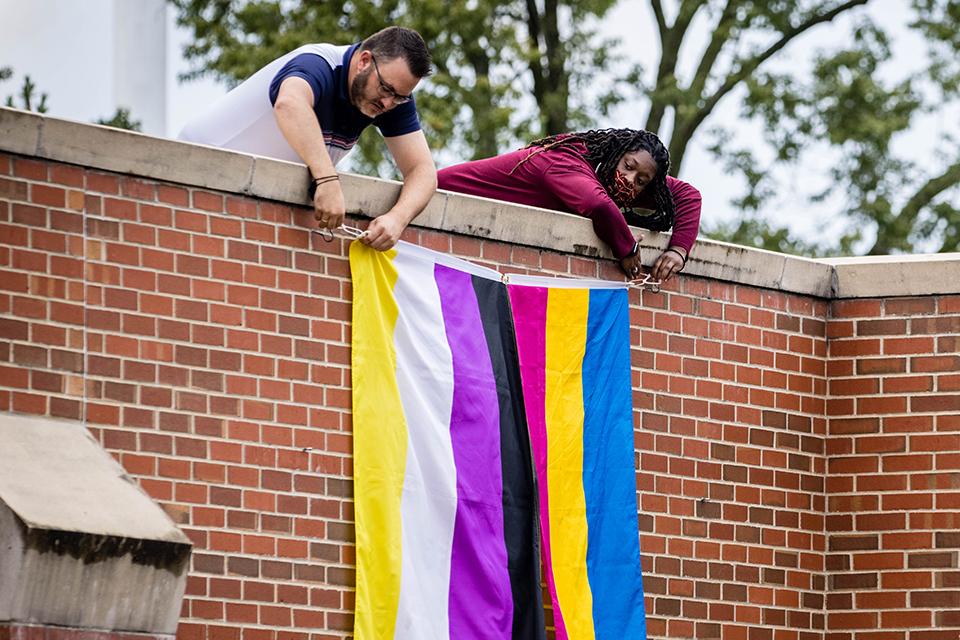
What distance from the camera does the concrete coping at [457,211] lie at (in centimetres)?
658

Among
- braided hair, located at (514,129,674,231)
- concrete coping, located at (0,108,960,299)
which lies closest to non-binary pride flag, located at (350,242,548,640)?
concrete coping, located at (0,108,960,299)

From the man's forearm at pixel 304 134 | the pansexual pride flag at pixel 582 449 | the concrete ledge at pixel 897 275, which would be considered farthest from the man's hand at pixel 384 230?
the concrete ledge at pixel 897 275

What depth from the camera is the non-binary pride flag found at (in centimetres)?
704

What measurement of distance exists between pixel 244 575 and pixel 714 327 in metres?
2.78

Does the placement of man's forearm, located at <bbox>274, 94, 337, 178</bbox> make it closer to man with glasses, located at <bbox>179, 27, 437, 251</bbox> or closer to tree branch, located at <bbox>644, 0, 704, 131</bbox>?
man with glasses, located at <bbox>179, 27, 437, 251</bbox>

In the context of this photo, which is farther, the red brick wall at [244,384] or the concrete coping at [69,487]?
the red brick wall at [244,384]

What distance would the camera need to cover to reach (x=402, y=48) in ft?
23.2

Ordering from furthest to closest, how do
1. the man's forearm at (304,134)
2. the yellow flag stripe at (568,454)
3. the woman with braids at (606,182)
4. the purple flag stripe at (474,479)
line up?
the woman with braids at (606,182) → the yellow flag stripe at (568,454) → the purple flag stripe at (474,479) → the man's forearm at (304,134)

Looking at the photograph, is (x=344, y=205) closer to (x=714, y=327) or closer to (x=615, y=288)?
(x=615, y=288)

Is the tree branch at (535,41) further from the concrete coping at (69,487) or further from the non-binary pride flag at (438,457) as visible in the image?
the concrete coping at (69,487)

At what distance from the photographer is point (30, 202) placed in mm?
6492

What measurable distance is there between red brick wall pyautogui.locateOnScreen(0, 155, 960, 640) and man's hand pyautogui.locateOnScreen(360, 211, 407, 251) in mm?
168

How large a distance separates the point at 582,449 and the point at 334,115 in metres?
1.84

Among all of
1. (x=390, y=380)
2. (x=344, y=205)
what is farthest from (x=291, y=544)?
(x=344, y=205)
